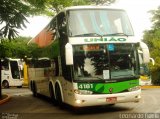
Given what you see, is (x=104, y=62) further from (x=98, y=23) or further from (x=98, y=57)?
(x=98, y=23)

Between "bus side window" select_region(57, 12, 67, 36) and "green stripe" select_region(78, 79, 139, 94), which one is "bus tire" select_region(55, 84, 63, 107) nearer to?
"bus side window" select_region(57, 12, 67, 36)

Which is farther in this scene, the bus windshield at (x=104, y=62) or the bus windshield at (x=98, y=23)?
the bus windshield at (x=98, y=23)

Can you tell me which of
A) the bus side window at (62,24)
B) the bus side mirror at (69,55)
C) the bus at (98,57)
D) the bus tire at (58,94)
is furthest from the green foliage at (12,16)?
the bus side mirror at (69,55)

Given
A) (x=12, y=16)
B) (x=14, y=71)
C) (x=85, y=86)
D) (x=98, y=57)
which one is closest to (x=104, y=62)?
(x=98, y=57)

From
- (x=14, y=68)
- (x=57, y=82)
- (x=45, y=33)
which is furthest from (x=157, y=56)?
(x=57, y=82)

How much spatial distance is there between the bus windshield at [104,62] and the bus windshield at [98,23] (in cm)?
57

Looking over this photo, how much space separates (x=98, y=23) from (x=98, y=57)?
4.53ft

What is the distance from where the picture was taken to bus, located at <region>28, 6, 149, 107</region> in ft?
45.2

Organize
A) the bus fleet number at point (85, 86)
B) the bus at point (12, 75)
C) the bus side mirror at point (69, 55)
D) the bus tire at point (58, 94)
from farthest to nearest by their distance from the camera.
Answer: the bus at point (12, 75) → the bus tire at point (58, 94) → the bus fleet number at point (85, 86) → the bus side mirror at point (69, 55)

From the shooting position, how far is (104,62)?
46.1ft

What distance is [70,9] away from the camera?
14.7 m

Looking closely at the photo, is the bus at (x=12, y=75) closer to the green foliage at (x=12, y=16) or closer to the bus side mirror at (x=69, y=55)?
the green foliage at (x=12, y=16)

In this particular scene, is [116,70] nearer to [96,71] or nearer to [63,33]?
[96,71]

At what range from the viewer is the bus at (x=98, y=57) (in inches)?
543
